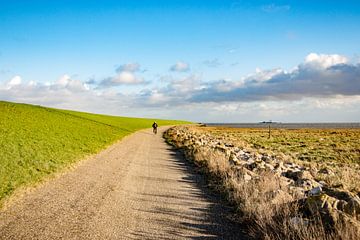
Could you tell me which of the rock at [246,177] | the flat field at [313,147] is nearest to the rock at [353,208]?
the rock at [246,177]

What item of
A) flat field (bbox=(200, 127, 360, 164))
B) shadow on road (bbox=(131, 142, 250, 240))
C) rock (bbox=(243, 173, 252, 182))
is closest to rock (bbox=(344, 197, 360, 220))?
shadow on road (bbox=(131, 142, 250, 240))

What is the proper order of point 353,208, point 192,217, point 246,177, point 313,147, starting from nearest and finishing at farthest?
point 353,208, point 192,217, point 246,177, point 313,147

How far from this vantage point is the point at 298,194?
9961 millimetres

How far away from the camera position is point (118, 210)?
9.27 m

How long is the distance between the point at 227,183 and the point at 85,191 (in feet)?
15.6

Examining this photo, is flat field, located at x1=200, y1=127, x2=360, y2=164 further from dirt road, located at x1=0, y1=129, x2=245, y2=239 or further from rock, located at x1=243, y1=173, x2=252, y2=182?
dirt road, located at x1=0, y1=129, x2=245, y2=239

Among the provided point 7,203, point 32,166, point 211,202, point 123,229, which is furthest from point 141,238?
point 32,166

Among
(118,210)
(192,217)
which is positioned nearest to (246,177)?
(192,217)

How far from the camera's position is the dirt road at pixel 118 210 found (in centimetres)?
757

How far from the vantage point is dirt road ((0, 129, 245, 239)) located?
7.57 meters

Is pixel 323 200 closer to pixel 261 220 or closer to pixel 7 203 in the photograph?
pixel 261 220

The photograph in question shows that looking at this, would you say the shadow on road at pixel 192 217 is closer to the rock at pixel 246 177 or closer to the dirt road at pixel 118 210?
the dirt road at pixel 118 210

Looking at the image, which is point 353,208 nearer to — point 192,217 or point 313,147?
point 192,217

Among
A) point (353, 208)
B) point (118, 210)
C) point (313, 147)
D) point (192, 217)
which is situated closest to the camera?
point (353, 208)
